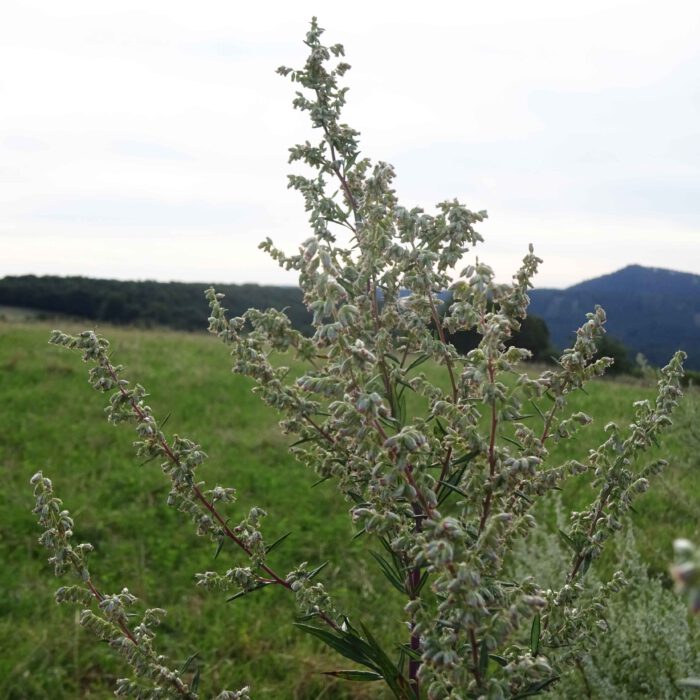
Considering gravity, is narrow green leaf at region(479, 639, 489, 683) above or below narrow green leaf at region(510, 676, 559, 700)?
above

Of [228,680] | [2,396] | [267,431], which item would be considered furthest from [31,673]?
[2,396]

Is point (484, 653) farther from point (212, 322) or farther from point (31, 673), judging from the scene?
point (31, 673)

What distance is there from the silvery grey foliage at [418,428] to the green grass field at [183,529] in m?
3.73

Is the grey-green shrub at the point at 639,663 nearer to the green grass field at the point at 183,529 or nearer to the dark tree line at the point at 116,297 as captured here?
the green grass field at the point at 183,529

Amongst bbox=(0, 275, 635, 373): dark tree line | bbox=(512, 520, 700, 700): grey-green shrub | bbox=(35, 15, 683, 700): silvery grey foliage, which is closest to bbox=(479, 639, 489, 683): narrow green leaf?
bbox=(35, 15, 683, 700): silvery grey foliage

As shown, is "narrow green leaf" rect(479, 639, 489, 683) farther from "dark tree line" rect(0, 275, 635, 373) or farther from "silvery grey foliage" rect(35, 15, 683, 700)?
"dark tree line" rect(0, 275, 635, 373)

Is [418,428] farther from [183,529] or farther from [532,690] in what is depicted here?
[183,529]

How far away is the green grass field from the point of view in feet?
19.1

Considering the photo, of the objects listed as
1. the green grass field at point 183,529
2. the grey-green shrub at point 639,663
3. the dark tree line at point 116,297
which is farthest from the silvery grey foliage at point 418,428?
the dark tree line at point 116,297

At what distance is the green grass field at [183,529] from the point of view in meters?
5.82

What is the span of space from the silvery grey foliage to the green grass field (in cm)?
373

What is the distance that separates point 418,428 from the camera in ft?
6.59

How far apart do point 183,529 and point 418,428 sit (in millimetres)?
7200

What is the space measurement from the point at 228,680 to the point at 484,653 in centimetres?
459
